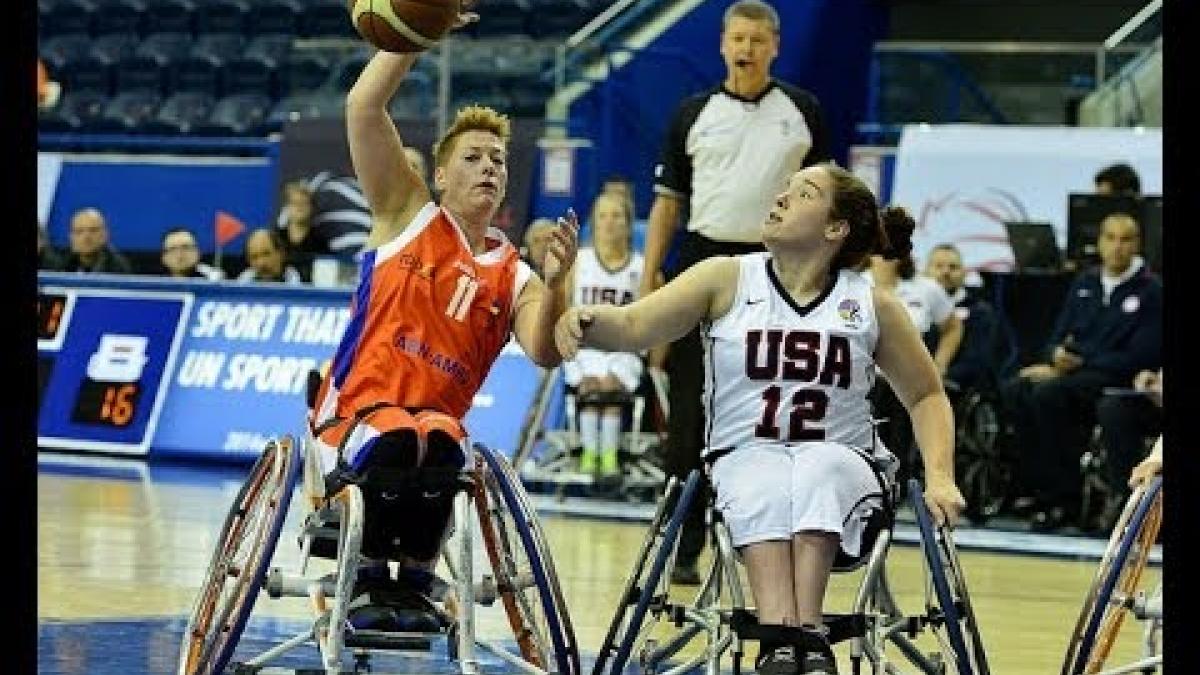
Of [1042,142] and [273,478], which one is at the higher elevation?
[1042,142]

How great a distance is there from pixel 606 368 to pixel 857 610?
874 centimetres

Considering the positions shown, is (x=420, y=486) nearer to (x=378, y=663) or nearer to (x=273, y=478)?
(x=273, y=478)

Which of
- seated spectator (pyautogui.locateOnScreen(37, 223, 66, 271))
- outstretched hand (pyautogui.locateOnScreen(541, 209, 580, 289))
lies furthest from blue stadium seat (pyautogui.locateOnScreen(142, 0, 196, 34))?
outstretched hand (pyautogui.locateOnScreen(541, 209, 580, 289))

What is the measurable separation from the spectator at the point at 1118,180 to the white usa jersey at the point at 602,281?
2.60 meters

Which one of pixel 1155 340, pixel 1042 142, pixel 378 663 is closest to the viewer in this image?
pixel 378 663

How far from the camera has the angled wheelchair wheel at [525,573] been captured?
18.6ft

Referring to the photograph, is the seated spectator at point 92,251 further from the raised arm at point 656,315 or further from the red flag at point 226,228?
the raised arm at point 656,315

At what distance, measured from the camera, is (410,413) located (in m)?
6.09

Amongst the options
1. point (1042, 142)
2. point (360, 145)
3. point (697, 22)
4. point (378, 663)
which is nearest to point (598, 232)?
point (1042, 142)

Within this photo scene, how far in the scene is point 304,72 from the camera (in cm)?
2128

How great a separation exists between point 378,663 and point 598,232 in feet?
23.8

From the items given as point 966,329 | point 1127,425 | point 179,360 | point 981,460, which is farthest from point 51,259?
point 1127,425

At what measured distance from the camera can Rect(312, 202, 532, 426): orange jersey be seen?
6.24 m

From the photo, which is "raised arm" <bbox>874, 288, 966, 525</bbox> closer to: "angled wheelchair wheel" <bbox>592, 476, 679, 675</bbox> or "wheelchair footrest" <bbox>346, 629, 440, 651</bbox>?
"angled wheelchair wheel" <bbox>592, 476, 679, 675</bbox>
